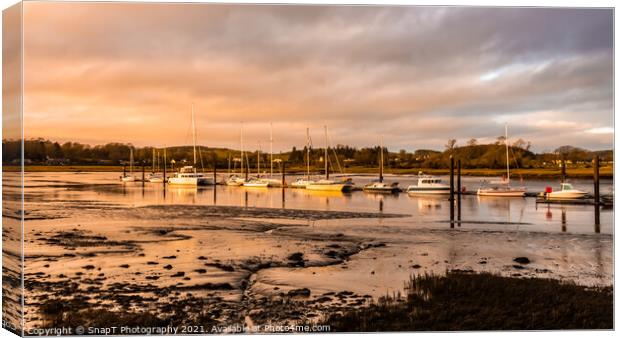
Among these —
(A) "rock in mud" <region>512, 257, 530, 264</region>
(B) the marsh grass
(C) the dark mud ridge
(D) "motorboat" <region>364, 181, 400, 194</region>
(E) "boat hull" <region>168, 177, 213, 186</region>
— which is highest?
(E) "boat hull" <region>168, 177, 213, 186</region>

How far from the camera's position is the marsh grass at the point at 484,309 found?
300 inches

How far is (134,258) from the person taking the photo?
11109mm

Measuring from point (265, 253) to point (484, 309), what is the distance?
519cm

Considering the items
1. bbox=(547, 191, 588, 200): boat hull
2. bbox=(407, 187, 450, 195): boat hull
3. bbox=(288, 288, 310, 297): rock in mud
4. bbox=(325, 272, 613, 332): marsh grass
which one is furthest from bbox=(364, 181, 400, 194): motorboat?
bbox=(288, 288, 310, 297): rock in mud

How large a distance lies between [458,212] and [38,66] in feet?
A: 60.4

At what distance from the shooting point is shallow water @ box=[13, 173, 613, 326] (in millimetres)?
8852

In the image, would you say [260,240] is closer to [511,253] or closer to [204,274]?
[204,274]

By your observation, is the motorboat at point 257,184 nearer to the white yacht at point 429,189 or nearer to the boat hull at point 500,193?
the white yacht at point 429,189

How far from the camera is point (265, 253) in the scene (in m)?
11.8

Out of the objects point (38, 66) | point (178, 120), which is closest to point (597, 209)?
point (178, 120)

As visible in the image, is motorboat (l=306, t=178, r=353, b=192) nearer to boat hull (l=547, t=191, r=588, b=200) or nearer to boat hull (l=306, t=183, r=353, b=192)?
boat hull (l=306, t=183, r=353, b=192)

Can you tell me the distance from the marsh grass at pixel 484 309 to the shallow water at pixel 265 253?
2.07 ft

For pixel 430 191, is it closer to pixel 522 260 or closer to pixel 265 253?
pixel 522 260

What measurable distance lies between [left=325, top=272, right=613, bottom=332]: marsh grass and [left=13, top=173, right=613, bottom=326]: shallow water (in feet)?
2.07
